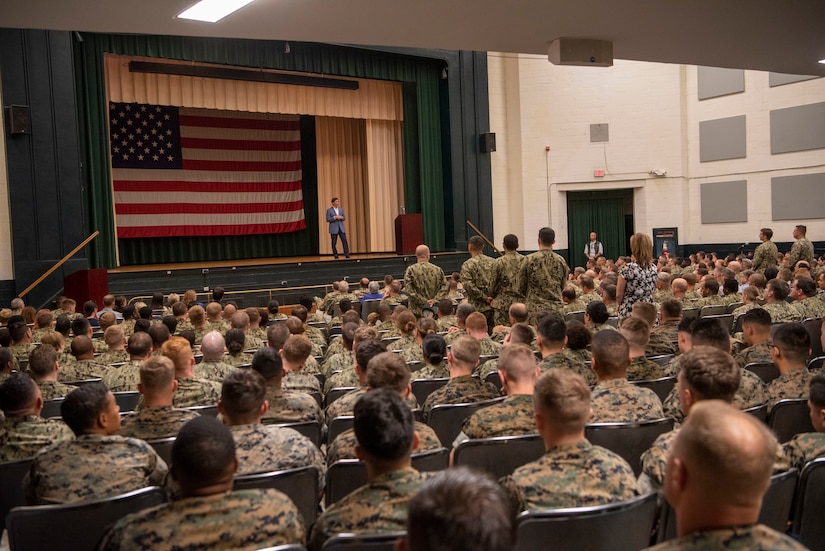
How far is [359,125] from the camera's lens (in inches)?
759

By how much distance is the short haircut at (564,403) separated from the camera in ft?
8.37

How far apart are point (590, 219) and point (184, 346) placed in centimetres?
1595

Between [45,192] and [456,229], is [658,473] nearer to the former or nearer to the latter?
[45,192]

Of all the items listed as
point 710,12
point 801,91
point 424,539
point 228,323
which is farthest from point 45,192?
point 801,91

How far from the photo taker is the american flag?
53.7 feet

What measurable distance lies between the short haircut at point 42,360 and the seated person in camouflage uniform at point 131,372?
1.79 feet

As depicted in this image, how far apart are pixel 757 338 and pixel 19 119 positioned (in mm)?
11625

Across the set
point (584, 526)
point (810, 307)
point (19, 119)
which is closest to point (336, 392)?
point (584, 526)

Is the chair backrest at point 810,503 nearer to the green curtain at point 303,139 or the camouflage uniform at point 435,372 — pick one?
the camouflage uniform at point 435,372

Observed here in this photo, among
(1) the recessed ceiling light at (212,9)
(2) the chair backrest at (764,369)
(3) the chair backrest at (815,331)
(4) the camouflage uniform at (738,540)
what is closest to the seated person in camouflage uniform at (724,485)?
(4) the camouflage uniform at (738,540)

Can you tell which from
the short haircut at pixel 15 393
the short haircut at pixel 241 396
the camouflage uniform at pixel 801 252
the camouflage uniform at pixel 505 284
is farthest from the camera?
the camouflage uniform at pixel 801 252

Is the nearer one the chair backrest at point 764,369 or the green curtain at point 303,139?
the chair backrest at point 764,369

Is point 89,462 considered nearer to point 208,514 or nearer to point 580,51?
point 208,514

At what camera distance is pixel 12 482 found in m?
3.27
